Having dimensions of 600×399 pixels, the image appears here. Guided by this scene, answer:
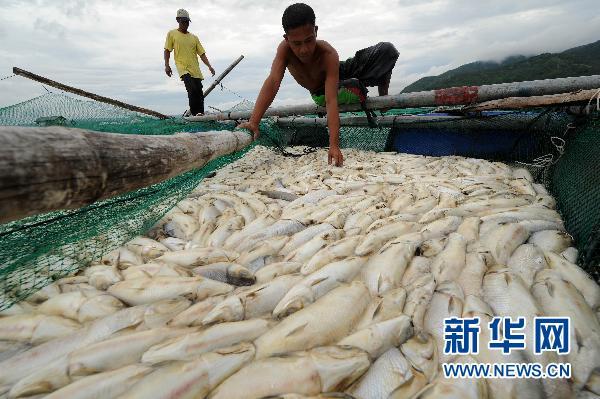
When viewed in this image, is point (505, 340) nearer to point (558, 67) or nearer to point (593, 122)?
point (593, 122)

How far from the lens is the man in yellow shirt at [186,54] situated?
8570 millimetres

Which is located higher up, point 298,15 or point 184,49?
point 184,49

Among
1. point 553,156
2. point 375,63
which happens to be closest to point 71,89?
point 375,63

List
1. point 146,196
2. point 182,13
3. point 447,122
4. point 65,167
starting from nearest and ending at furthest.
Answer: point 65,167
point 146,196
point 447,122
point 182,13

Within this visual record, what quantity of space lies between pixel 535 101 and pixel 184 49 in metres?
7.87

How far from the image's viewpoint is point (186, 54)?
8.70 meters

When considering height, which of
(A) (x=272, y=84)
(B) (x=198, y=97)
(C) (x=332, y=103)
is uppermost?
(B) (x=198, y=97)

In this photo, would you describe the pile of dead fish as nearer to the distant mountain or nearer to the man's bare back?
the man's bare back

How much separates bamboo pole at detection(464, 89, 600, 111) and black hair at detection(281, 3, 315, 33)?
252cm

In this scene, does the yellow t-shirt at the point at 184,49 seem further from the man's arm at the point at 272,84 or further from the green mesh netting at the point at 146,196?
the man's arm at the point at 272,84

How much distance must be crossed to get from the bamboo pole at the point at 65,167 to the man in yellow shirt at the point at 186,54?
747 centimetres

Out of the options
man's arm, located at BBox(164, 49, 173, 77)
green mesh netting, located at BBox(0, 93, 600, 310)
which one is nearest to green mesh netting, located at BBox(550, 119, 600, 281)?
green mesh netting, located at BBox(0, 93, 600, 310)

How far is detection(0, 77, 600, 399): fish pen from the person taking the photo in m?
1.33

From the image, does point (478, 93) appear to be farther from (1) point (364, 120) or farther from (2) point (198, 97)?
(2) point (198, 97)
